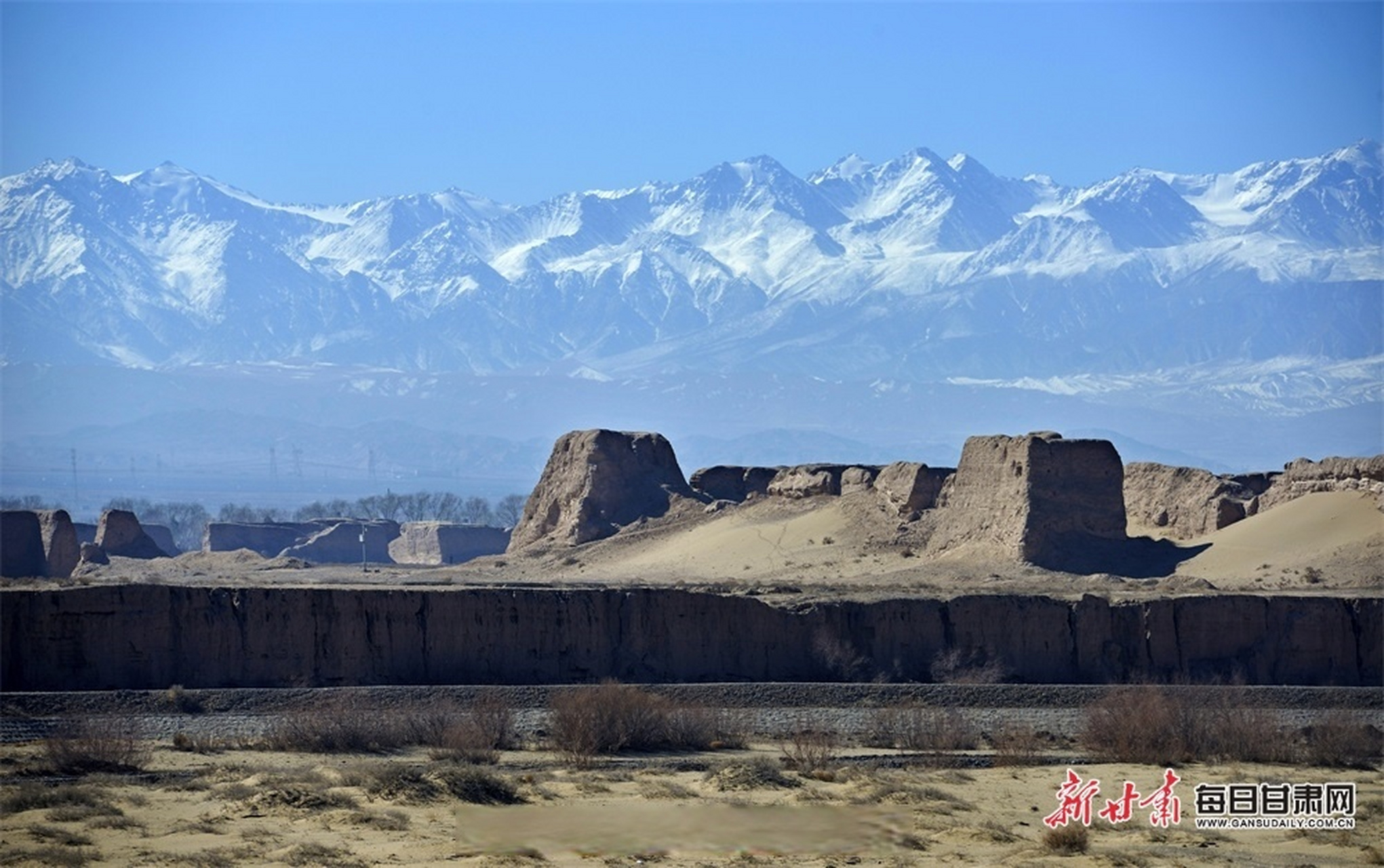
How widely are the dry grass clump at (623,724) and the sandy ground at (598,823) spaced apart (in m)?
0.93

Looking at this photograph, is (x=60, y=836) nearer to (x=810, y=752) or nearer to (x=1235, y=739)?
(x=810, y=752)

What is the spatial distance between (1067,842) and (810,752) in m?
5.35

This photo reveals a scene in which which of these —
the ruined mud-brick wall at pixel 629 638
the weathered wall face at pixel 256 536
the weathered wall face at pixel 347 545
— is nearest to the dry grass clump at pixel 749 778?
the ruined mud-brick wall at pixel 629 638

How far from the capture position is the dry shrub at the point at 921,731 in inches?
1219

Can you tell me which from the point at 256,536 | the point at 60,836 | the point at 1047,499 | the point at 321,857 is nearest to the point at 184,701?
the point at 60,836

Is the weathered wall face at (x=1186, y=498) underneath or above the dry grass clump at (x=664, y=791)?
above

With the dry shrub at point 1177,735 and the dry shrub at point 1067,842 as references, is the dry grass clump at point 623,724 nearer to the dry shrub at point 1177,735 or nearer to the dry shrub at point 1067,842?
the dry shrub at point 1177,735

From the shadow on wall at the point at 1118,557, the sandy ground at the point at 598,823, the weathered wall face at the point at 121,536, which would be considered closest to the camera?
the sandy ground at the point at 598,823

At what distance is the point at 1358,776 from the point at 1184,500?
28.0 meters

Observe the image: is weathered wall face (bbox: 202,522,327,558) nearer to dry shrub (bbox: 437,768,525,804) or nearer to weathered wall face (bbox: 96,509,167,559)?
weathered wall face (bbox: 96,509,167,559)

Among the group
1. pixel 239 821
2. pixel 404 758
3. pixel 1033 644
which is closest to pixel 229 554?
pixel 1033 644

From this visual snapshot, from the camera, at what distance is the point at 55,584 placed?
37688 millimetres

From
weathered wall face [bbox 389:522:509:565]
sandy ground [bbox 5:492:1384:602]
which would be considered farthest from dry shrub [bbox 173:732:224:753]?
weathered wall face [bbox 389:522:509:565]

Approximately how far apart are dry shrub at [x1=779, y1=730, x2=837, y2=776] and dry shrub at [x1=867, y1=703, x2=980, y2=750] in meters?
0.80
